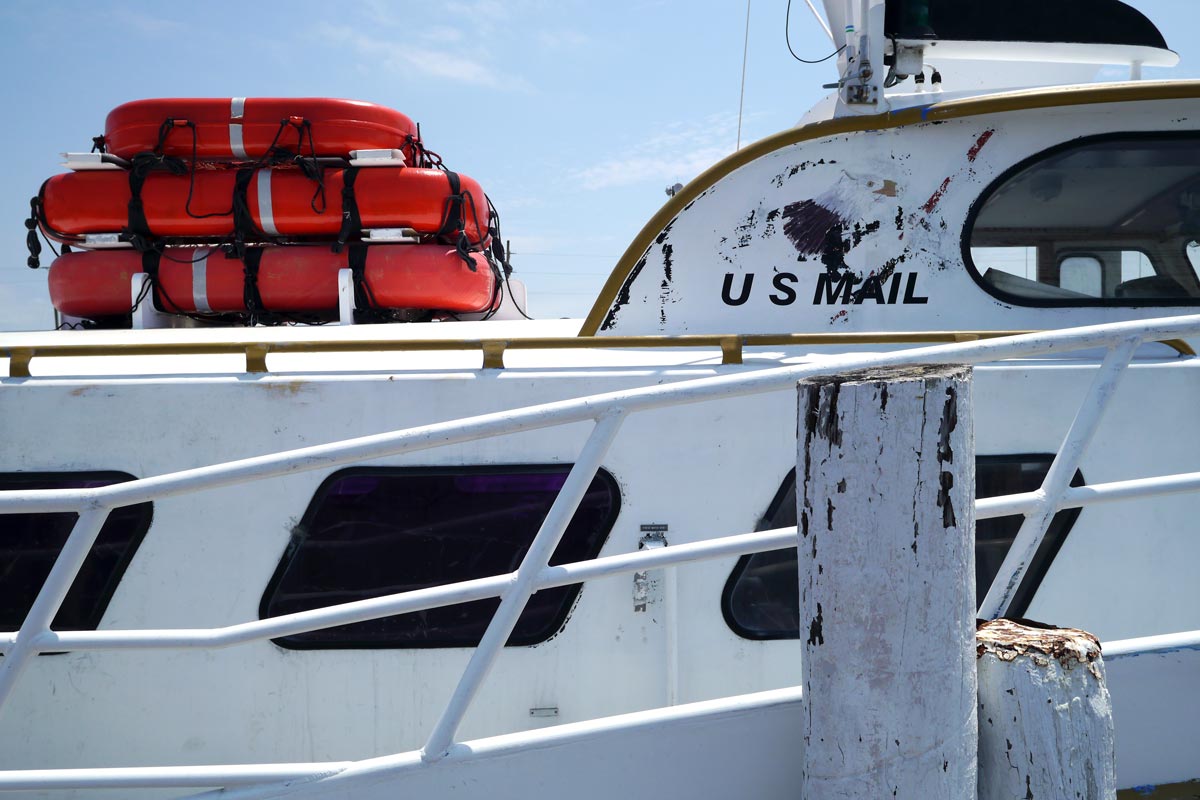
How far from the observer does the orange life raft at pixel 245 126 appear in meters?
4.27

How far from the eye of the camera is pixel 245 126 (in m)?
4.30

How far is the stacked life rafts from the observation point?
13.8 ft

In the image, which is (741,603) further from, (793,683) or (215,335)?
(215,335)

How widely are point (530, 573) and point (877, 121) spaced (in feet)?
7.00

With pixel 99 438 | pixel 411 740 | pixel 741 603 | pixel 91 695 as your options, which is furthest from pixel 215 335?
pixel 741 603

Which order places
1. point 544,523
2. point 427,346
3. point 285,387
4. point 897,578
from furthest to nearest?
point 427,346 → point 285,387 → point 544,523 → point 897,578

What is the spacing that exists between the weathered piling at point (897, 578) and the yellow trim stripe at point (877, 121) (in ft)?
5.76

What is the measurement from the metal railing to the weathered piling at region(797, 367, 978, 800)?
0.25 metres

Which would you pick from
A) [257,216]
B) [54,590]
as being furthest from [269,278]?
[54,590]

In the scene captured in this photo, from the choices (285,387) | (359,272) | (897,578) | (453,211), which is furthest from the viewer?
(453,211)

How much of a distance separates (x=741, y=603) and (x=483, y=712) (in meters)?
0.80

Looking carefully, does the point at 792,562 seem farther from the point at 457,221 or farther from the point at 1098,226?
the point at 457,221

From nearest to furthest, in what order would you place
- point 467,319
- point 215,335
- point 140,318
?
point 215,335
point 140,318
point 467,319

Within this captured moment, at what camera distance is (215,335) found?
3.35m
